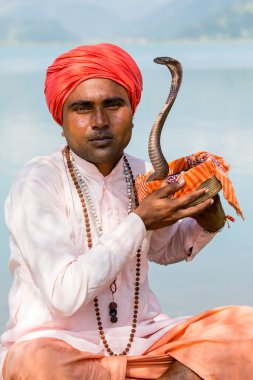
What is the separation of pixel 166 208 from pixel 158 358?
24.1 inches

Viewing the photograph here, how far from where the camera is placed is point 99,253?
5270mm

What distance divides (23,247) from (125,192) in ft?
1.91

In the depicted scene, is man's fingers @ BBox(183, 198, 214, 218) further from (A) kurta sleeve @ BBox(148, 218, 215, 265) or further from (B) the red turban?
(B) the red turban

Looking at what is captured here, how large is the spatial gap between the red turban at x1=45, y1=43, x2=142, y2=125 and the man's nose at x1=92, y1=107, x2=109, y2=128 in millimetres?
150

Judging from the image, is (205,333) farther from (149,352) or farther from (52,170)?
(52,170)

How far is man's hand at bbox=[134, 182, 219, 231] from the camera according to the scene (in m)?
5.40

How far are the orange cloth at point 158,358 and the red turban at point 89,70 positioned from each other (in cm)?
104

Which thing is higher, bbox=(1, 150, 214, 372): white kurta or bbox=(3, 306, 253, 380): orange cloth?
bbox=(1, 150, 214, 372): white kurta

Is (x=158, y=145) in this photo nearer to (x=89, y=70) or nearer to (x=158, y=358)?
(x=89, y=70)

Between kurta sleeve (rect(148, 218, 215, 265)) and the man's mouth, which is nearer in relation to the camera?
the man's mouth

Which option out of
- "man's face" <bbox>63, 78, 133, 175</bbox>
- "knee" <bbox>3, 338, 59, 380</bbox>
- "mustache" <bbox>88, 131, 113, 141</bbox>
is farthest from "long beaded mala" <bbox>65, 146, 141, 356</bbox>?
"knee" <bbox>3, 338, 59, 380</bbox>

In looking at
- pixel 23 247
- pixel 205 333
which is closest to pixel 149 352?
pixel 205 333

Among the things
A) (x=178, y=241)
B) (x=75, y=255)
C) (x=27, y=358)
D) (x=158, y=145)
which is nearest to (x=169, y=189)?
(x=158, y=145)

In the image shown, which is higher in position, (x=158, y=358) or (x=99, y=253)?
(x=99, y=253)
